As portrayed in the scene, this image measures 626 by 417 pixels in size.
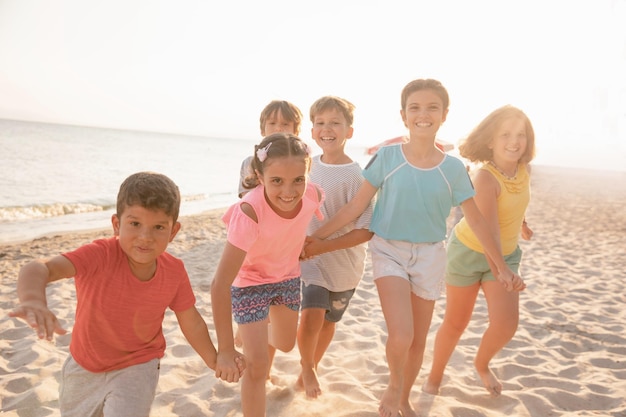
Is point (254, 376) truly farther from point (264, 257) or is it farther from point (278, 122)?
point (278, 122)

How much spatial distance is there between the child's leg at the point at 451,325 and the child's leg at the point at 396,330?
32.6 inches

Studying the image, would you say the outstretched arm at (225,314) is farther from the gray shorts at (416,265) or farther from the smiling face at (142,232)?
the gray shorts at (416,265)

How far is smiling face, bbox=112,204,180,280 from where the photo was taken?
85.2 inches

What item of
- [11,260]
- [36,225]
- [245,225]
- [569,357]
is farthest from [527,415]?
[36,225]

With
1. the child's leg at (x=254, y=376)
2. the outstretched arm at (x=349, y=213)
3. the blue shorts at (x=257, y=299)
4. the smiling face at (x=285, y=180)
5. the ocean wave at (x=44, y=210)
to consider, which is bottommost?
the ocean wave at (x=44, y=210)

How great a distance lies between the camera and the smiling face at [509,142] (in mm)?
3533

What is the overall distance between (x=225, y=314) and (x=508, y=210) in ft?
7.57

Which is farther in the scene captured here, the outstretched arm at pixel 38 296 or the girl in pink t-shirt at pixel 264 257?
the girl in pink t-shirt at pixel 264 257

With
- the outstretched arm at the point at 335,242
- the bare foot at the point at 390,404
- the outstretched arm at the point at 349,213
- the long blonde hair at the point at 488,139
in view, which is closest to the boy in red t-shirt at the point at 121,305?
the outstretched arm at the point at 335,242

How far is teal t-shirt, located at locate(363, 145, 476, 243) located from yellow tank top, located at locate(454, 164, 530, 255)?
51 centimetres

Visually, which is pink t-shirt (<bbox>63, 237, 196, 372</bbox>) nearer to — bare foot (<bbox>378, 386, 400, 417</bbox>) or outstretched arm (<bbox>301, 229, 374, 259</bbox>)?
outstretched arm (<bbox>301, 229, 374, 259</bbox>)

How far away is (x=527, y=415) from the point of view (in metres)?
3.35

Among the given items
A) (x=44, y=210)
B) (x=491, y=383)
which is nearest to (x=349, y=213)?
(x=491, y=383)

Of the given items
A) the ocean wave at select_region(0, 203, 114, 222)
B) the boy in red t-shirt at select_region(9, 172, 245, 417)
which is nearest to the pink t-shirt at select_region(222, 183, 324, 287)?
the boy in red t-shirt at select_region(9, 172, 245, 417)
